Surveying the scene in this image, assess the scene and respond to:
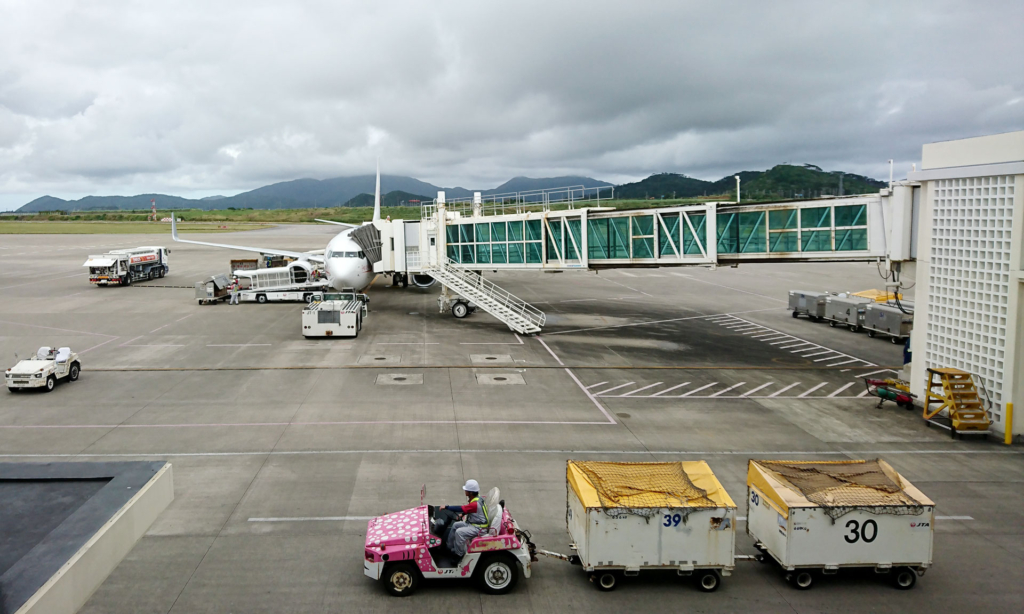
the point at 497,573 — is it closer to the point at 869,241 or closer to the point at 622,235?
the point at 869,241

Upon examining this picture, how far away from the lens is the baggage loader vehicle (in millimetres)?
12562

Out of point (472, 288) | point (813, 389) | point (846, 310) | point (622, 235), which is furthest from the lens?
point (472, 288)

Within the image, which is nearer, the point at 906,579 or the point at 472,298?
the point at 906,579

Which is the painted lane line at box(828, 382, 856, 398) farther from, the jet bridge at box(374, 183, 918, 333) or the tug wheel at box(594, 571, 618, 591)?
the tug wheel at box(594, 571, 618, 591)

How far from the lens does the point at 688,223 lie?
34.1 m

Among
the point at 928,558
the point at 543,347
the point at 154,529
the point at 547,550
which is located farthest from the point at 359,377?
the point at 928,558

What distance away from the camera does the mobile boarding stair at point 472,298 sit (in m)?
41.7

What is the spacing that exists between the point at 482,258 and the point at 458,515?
3188 cm

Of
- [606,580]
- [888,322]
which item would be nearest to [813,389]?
[888,322]

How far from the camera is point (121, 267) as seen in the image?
6234cm

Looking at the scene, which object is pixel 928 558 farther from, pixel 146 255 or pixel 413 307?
pixel 146 255

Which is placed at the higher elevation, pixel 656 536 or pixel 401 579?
pixel 656 536

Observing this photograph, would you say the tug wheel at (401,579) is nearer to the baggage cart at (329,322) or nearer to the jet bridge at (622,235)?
the jet bridge at (622,235)

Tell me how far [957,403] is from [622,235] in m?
18.2
